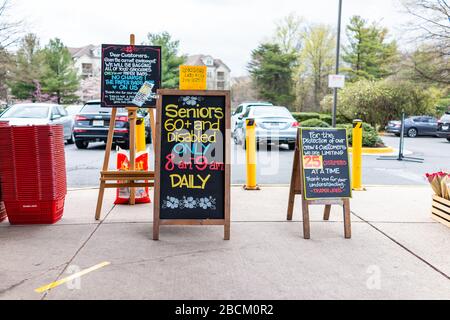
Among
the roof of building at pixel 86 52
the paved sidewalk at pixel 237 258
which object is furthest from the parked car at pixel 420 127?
the roof of building at pixel 86 52

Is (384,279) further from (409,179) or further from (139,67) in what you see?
(409,179)

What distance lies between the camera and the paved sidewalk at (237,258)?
3.49 meters

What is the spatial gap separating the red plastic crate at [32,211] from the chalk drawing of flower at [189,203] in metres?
1.62

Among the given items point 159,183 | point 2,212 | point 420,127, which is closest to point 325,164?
point 159,183

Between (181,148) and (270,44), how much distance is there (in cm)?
3893

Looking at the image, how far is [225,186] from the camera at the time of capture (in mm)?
4855

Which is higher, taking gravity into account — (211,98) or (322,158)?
(211,98)

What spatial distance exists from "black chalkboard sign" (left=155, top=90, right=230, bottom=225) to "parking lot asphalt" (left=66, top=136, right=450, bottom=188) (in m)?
3.64

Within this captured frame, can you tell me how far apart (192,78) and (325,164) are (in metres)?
1.87

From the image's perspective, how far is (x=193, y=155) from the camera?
4934 mm

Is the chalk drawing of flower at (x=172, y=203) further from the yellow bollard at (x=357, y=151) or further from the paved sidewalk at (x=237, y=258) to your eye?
the yellow bollard at (x=357, y=151)

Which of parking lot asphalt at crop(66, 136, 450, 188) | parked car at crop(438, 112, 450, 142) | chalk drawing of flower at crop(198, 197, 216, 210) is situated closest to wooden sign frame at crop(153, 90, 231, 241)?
chalk drawing of flower at crop(198, 197, 216, 210)

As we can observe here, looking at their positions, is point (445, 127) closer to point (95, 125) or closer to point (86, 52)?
point (95, 125)
